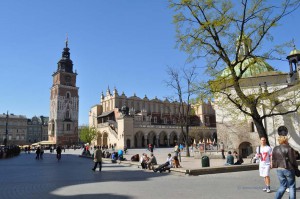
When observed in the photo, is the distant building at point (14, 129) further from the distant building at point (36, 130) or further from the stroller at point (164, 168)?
the stroller at point (164, 168)

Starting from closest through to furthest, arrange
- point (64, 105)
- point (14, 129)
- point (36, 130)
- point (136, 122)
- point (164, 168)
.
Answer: point (164, 168), point (136, 122), point (64, 105), point (14, 129), point (36, 130)

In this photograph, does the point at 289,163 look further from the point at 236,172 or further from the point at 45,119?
the point at 45,119

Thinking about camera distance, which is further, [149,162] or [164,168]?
[149,162]

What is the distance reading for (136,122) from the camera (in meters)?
63.1

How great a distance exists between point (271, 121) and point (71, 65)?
7407 centimetres

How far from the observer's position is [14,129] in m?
105

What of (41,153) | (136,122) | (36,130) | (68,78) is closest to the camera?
(41,153)

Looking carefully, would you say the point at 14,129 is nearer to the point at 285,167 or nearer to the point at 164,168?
the point at 164,168

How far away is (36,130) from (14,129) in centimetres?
1155

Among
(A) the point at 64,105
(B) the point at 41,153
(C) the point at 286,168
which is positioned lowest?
(B) the point at 41,153

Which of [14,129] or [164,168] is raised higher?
[14,129]

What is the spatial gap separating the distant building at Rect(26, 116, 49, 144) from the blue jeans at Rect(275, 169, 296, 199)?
388 feet

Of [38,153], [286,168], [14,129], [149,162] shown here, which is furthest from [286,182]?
[14,129]

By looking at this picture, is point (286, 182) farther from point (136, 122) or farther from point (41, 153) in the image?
point (136, 122)
